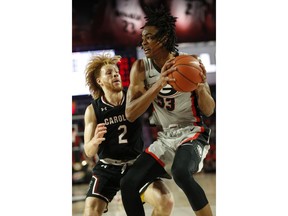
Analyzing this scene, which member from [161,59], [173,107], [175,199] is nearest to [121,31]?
[161,59]

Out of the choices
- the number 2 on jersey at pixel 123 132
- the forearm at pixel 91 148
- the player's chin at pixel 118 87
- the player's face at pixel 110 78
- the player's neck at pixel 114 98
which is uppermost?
the player's face at pixel 110 78

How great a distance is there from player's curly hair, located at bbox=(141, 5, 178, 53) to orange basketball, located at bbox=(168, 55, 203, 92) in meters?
0.18

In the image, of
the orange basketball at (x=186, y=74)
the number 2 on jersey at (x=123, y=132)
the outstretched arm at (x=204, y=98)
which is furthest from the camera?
the number 2 on jersey at (x=123, y=132)

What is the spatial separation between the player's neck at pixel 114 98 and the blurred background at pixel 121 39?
3.5 inches

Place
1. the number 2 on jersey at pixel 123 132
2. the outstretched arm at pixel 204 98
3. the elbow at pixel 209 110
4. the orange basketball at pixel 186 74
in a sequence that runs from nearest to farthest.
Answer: the orange basketball at pixel 186 74
the outstretched arm at pixel 204 98
the elbow at pixel 209 110
the number 2 on jersey at pixel 123 132

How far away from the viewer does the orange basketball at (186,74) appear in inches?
129

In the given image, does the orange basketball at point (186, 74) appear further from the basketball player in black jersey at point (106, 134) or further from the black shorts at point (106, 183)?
the black shorts at point (106, 183)

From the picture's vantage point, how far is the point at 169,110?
11.5 ft

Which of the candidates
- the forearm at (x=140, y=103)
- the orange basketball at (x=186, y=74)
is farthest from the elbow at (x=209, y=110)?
the forearm at (x=140, y=103)

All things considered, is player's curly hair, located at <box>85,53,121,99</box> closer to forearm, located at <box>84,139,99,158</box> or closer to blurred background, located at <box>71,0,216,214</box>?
blurred background, located at <box>71,0,216,214</box>

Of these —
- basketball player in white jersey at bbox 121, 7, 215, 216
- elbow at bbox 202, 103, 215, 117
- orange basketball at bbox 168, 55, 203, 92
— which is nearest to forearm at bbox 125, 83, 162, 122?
basketball player in white jersey at bbox 121, 7, 215, 216
